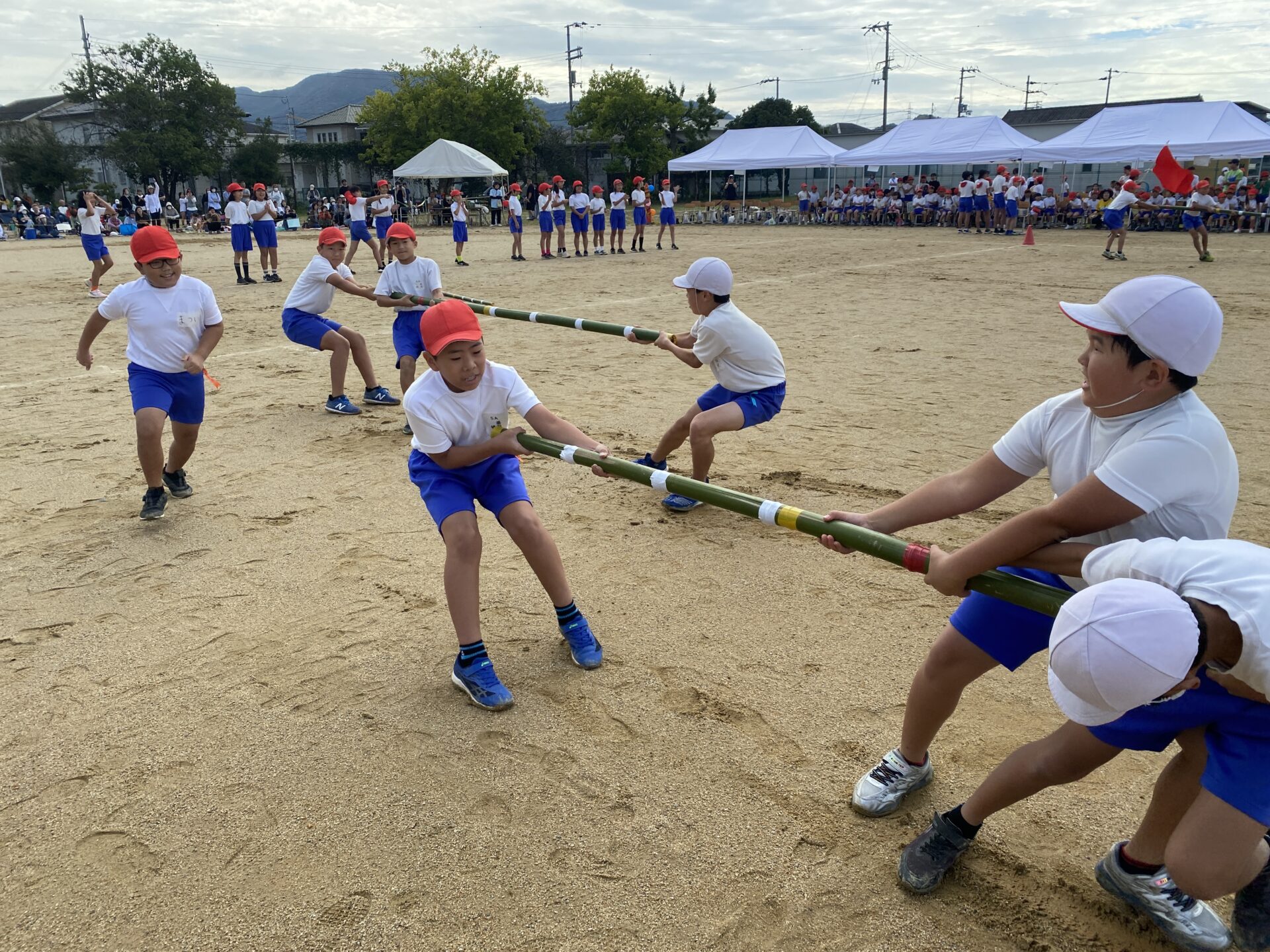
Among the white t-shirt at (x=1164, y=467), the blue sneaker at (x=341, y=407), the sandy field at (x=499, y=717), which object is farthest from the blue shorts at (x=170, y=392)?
the white t-shirt at (x=1164, y=467)

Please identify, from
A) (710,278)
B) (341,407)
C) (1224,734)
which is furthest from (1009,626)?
(341,407)

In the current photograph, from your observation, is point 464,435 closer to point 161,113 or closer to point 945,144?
point 945,144

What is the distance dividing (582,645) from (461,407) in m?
1.18

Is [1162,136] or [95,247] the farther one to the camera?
[1162,136]

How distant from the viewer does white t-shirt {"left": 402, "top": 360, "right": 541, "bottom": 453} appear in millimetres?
3396

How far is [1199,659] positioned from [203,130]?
61.6 metres

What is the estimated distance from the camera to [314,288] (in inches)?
299

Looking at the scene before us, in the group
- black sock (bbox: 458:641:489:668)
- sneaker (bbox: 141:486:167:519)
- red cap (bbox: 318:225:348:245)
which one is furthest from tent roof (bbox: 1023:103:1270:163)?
sneaker (bbox: 141:486:167:519)

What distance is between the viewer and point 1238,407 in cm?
705

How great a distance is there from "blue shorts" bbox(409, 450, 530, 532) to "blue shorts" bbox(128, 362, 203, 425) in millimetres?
2656

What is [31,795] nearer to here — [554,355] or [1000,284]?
[554,355]

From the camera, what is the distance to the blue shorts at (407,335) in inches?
285

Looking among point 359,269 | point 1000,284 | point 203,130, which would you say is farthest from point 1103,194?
point 203,130

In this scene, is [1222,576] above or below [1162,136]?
below
